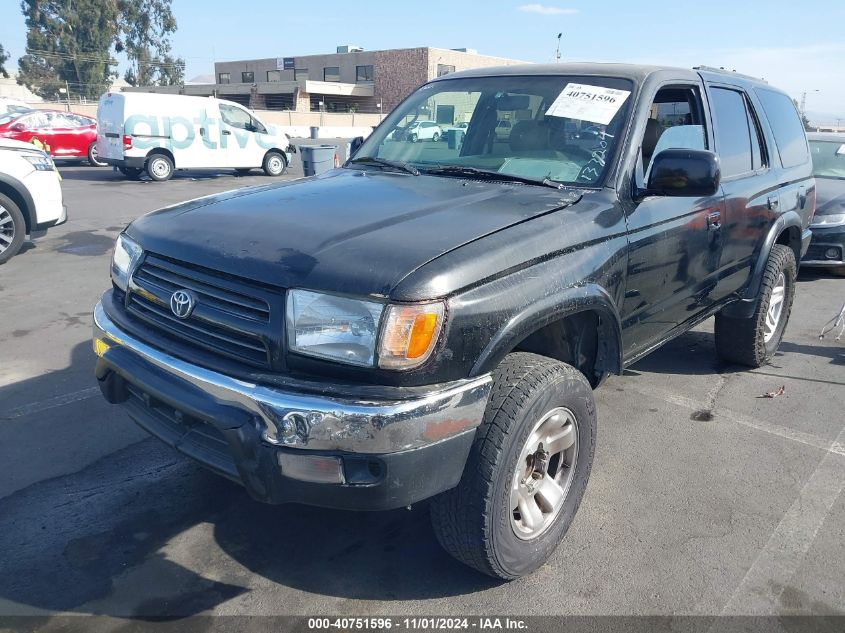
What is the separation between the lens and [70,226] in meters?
10.8

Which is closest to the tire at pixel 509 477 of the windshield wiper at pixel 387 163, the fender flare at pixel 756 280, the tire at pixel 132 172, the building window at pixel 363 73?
the windshield wiper at pixel 387 163

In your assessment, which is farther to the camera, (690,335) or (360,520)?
(690,335)

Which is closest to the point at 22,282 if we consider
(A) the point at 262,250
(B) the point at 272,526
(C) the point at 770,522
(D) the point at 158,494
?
(D) the point at 158,494

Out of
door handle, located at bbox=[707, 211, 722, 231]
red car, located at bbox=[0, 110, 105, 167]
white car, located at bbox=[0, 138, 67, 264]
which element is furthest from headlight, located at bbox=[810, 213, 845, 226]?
red car, located at bbox=[0, 110, 105, 167]

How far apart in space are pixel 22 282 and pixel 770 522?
7.35 metres

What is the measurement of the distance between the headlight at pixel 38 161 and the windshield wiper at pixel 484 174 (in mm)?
6612

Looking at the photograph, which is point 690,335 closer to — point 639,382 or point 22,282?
point 639,382

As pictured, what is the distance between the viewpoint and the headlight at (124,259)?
2954 mm

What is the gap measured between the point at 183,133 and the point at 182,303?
53.2 feet

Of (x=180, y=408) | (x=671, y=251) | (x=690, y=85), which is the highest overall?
(x=690, y=85)

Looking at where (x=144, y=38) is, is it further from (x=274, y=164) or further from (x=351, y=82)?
(x=274, y=164)

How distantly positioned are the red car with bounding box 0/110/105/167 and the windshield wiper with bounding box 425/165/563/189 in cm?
1733

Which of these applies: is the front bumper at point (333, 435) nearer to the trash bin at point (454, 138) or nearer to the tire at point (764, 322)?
the trash bin at point (454, 138)

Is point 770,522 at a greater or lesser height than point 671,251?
lesser
